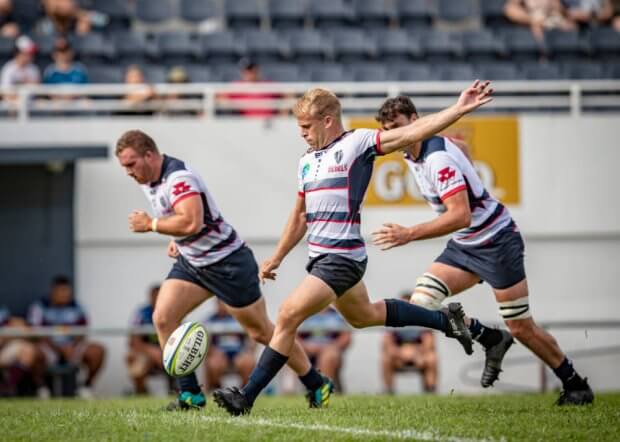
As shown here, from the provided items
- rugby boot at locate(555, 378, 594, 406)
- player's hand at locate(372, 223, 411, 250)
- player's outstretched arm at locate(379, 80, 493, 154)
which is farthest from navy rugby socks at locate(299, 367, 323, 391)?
player's outstretched arm at locate(379, 80, 493, 154)

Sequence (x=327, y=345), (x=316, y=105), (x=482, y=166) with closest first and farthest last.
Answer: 1. (x=316, y=105)
2. (x=327, y=345)
3. (x=482, y=166)

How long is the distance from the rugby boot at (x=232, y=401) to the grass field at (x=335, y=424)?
85 millimetres

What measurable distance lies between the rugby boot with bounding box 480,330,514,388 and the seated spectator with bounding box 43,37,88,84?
9.60 meters

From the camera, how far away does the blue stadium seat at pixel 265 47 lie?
59.0 ft

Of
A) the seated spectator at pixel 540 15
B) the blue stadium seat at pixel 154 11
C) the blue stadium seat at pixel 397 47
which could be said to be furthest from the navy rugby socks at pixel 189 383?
the seated spectator at pixel 540 15

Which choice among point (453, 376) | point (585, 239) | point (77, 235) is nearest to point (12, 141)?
point (77, 235)

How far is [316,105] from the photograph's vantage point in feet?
23.8

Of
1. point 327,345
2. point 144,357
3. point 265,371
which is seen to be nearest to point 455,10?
point 327,345

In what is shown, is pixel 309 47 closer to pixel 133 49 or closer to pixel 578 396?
pixel 133 49

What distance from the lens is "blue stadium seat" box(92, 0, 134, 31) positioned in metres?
18.6

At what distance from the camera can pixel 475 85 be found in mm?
6848

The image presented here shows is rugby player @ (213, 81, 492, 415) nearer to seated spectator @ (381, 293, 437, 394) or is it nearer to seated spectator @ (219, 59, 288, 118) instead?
seated spectator @ (381, 293, 437, 394)

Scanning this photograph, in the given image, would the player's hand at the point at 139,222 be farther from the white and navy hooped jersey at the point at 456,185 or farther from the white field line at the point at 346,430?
the white and navy hooped jersey at the point at 456,185

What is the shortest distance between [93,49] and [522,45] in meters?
6.54
